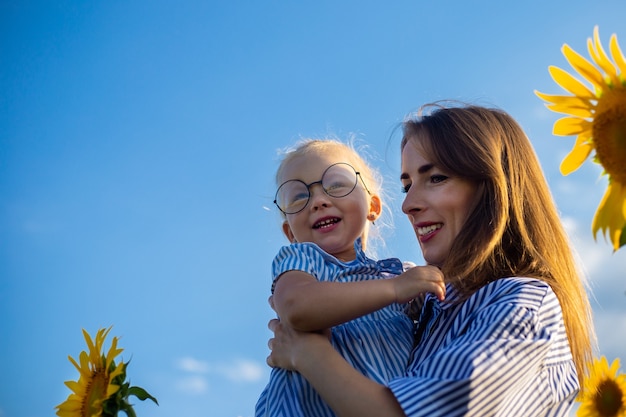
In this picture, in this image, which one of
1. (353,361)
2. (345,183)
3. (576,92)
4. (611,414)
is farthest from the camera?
(611,414)

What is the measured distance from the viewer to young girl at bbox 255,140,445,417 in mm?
2561

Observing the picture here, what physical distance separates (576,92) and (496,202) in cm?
89

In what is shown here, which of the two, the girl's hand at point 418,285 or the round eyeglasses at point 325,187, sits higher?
the round eyeglasses at point 325,187

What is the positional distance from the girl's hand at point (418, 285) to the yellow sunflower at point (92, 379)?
1598 millimetres

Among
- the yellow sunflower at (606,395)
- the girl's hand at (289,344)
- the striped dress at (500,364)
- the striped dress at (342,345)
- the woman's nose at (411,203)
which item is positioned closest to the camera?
the striped dress at (500,364)

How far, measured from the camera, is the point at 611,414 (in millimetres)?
4262

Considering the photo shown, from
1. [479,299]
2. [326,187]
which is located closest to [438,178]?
[326,187]

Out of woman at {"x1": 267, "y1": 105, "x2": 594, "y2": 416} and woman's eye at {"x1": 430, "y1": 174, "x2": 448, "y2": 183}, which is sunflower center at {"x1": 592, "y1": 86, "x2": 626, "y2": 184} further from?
woman's eye at {"x1": 430, "y1": 174, "x2": 448, "y2": 183}

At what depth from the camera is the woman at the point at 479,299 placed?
7.20 feet

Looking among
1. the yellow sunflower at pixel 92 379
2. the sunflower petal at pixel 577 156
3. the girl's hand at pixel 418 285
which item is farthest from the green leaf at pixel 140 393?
the sunflower petal at pixel 577 156

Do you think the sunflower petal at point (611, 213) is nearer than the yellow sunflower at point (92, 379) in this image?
Yes

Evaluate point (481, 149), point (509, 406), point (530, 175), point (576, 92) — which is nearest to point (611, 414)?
point (530, 175)

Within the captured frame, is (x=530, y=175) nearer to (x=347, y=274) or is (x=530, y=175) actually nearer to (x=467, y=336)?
(x=347, y=274)

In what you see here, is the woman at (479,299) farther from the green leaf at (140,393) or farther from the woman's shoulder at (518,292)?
the green leaf at (140,393)
